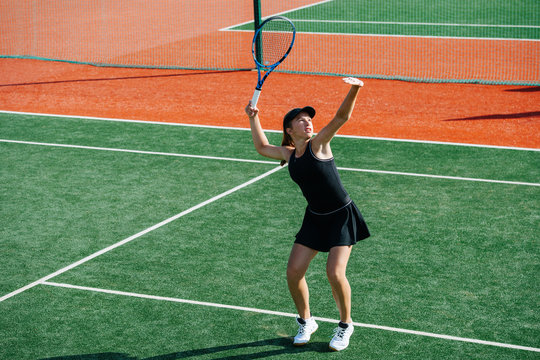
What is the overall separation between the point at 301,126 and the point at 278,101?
1088cm

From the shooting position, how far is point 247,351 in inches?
269

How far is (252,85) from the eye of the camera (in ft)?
61.1

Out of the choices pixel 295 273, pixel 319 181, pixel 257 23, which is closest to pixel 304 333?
pixel 295 273

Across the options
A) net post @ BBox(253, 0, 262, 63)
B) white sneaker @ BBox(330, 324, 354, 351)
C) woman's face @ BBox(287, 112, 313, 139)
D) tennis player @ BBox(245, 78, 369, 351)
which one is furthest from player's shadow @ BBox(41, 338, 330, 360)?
net post @ BBox(253, 0, 262, 63)

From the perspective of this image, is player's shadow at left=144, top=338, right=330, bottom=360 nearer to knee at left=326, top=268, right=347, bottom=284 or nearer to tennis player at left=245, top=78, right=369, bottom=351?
tennis player at left=245, top=78, right=369, bottom=351

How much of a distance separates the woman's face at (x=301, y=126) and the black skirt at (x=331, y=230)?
0.70 metres

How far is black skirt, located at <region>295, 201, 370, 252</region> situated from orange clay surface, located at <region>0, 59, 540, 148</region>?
25.0 feet

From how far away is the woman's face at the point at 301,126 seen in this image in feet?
21.0

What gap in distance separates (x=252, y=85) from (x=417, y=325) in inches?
477

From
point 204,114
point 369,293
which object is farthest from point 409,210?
point 204,114

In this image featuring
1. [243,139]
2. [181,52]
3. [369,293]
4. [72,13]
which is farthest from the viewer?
[72,13]

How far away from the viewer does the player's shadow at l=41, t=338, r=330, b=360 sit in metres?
6.74

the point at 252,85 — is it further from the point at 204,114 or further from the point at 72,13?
the point at 72,13

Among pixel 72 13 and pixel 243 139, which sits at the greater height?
pixel 72 13
